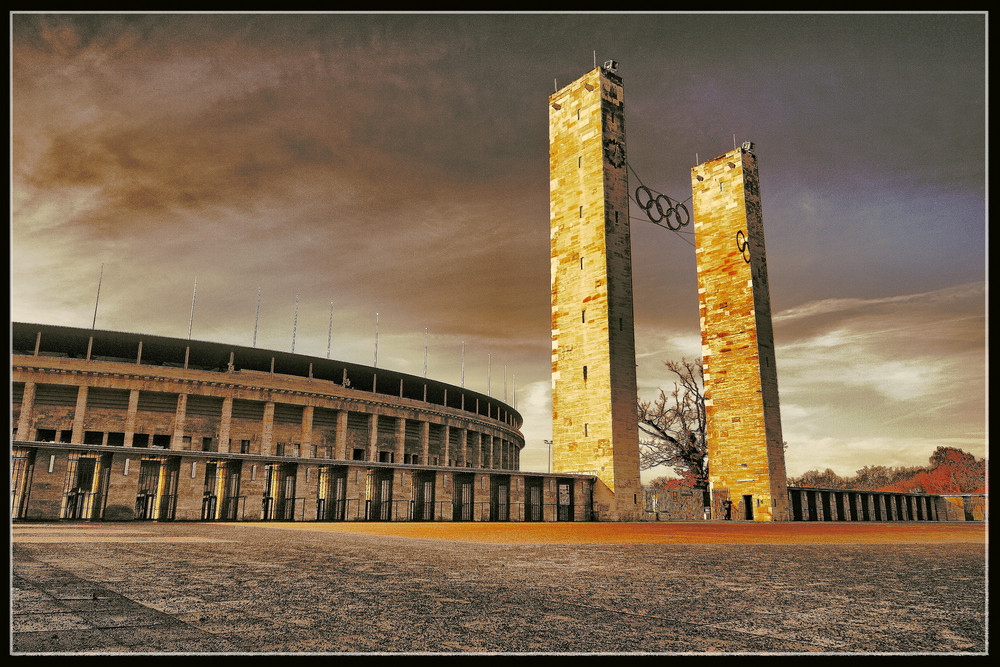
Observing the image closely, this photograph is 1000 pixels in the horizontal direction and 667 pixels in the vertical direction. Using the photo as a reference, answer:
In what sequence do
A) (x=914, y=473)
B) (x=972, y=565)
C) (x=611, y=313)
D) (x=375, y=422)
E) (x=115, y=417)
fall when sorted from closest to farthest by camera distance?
(x=972, y=565), (x=611, y=313), (x=115, y=417), (x=375, y=422), (x=914, y=473)

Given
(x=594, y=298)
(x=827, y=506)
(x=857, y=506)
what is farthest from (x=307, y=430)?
(x=857, y=506)

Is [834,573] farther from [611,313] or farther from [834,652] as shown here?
[611,313]

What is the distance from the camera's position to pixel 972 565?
207 inches

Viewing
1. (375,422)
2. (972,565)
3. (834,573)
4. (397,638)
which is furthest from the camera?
(375,422)

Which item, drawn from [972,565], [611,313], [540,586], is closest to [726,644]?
[540,586]

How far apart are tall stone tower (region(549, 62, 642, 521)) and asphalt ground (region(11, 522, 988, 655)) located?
19.4 m

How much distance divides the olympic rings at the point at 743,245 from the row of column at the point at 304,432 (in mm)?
27998

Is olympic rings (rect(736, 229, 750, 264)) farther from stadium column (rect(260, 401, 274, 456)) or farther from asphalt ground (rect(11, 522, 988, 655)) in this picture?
stadium column (rect(260, 401, 274, 456))

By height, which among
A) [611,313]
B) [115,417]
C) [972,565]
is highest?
[611,313]

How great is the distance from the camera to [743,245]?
33156 millimetres

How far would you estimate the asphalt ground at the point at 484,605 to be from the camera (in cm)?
236

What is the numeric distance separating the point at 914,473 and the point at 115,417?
80.1 metres

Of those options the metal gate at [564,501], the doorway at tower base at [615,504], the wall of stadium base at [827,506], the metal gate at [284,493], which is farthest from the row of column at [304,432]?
the wall of stadium base at [827,506]

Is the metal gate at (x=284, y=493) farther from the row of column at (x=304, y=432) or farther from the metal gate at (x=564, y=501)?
the row of column at (x=304, y=432)
